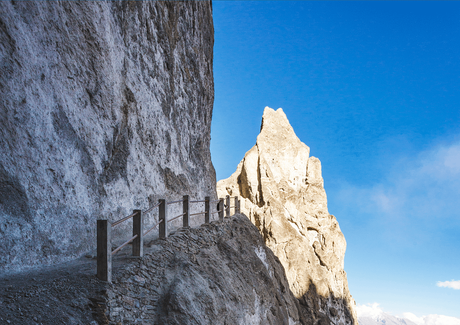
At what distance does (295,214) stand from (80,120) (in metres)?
38.2

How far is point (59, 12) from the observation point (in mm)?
7414

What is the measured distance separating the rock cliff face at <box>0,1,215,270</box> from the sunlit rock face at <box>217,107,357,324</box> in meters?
26.4

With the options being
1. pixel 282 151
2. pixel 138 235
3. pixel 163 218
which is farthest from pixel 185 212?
pixel 282 151

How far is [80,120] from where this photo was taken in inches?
311

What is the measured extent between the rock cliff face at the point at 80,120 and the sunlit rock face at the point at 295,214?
1041 inches

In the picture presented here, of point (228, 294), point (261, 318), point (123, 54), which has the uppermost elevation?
point (123, 54)

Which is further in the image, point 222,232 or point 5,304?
point 222,232

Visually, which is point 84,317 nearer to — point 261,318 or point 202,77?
point 261,318

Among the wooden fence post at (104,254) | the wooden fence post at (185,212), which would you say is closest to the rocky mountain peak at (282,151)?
the wooden fence post at (185,212)

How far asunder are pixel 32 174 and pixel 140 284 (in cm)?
318

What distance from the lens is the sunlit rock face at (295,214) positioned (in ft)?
115

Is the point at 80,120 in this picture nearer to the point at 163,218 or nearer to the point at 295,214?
the point at 163,218

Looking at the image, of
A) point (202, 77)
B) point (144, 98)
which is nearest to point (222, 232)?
point (144, 98)

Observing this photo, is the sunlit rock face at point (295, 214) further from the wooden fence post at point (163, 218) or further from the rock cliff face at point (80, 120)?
the wooden fence post at point (163, 218)
